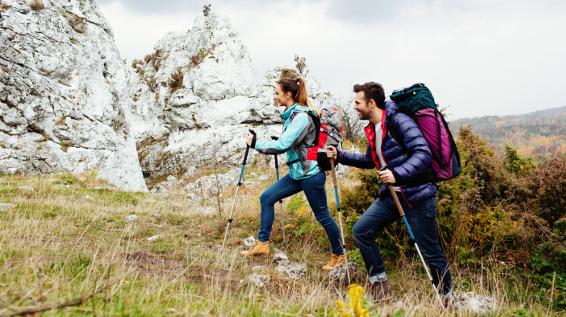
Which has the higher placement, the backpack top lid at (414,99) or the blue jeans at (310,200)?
the backpack top lid at (414,99)

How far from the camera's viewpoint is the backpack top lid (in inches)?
156

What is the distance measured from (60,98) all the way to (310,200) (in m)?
12.8

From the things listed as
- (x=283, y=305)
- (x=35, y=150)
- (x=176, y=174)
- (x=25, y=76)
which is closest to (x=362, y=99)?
(x=283, y=305)

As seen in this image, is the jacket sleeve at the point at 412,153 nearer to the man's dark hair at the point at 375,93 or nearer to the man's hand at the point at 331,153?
the man's dark hair at the point at 375,93

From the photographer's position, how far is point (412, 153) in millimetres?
3932

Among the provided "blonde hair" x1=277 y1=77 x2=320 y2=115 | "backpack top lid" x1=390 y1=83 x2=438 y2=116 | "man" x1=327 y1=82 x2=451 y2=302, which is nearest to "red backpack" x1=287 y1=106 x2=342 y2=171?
"blonde hair" x1=277 y1=77 x2=320 y2=115

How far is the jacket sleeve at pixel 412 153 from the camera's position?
385 centimetres

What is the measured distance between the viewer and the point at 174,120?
21125mm

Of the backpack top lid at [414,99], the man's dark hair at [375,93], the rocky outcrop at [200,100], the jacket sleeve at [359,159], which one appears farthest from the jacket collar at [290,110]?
the rocky outcrop at [200,100]

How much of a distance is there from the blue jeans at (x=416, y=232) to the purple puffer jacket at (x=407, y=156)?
115 mm

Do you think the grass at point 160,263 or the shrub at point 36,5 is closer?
the grass at point 160,263

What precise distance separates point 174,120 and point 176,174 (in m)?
3.30

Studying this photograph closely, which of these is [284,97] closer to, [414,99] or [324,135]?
[324,135]

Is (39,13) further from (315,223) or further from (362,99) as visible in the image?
(362,99)
